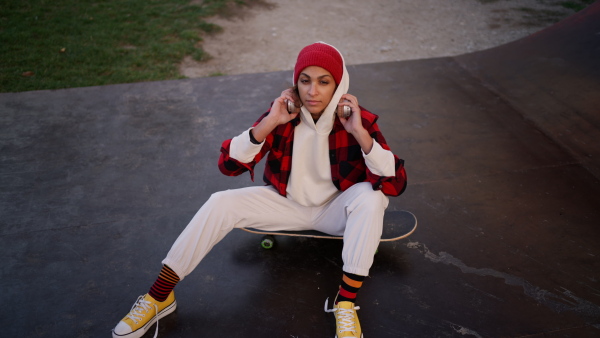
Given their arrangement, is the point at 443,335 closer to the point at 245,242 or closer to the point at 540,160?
the point at 245,242

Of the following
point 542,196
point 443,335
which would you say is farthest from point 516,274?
point 542,196

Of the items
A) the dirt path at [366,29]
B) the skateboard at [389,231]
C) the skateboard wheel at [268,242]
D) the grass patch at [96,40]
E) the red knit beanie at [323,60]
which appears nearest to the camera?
the red knit beanie at [323,60]

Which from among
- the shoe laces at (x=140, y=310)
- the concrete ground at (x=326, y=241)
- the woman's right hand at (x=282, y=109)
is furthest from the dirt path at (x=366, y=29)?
the shoe laces at (x=140, y=310)

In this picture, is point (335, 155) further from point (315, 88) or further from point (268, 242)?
point (268, 242)

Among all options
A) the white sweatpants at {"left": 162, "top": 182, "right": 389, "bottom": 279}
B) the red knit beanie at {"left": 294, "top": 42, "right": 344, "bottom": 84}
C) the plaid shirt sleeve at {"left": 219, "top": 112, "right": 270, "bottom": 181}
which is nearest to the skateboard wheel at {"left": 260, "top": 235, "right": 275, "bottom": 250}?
the white sweatpants at {"left": 162, "top": 182, "right": 389, "bottom": 279}

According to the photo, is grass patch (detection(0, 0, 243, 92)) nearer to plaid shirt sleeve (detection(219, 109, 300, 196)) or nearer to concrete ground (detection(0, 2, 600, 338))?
concrete ground (detection(0, 2, 600, 338))

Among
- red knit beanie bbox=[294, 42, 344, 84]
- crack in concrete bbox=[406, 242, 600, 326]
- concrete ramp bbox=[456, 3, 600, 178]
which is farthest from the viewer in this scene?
concrete ramp bbox=[456, 3, 600, 178]

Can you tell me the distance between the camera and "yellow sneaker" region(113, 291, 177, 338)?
257 centimetres

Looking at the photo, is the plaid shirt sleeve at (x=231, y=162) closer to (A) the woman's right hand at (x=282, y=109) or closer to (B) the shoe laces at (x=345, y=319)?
(A) the woman's right hand at (x=282, y=109)

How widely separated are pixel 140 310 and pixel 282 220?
93cm

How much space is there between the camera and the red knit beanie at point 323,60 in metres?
2.65

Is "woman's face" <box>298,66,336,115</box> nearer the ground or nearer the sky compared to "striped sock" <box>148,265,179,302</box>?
nearer the sky

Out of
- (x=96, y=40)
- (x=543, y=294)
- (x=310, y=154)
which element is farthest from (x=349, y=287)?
(x=96, y=40)

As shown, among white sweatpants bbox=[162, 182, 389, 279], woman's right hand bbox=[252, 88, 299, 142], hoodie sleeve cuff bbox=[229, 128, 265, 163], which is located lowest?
white sweatpants bbox=[162, 182, 389, 279]
